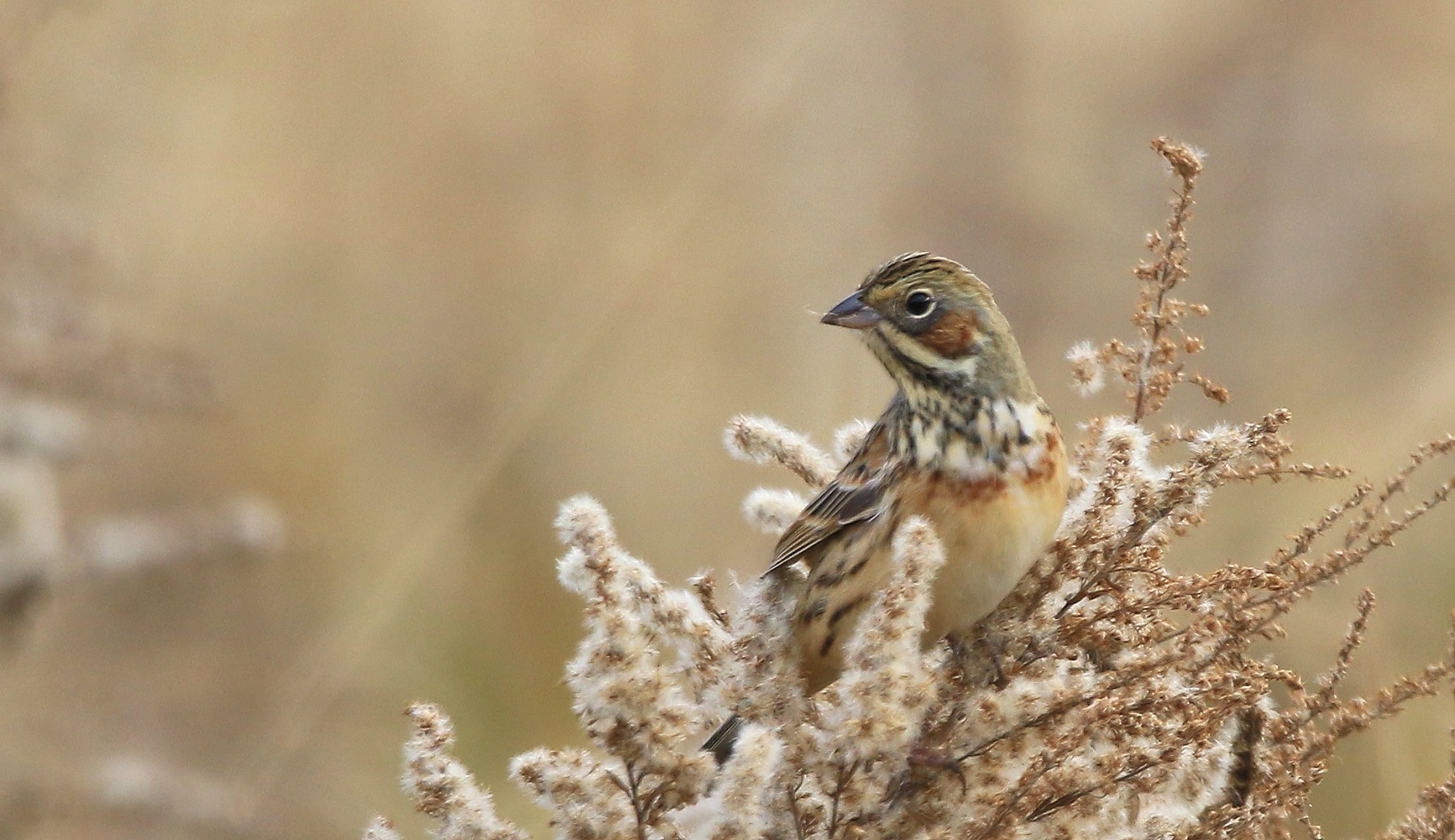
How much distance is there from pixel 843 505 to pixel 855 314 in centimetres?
16

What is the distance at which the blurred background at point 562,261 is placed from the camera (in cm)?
284

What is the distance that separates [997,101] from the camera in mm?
3100

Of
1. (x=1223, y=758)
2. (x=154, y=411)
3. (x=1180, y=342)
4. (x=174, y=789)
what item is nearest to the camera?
(x=1223, y=758)

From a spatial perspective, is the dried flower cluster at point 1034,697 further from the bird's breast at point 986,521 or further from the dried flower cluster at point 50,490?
the dried flower cluster at point 50,490

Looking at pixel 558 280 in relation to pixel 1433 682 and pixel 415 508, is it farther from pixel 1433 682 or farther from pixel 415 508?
pixel 1433 682

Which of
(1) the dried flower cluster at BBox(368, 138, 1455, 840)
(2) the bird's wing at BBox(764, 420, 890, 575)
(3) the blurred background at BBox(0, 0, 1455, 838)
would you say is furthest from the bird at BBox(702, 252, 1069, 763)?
(3) the blurred background at BBox(0, 0, 1455, 838)

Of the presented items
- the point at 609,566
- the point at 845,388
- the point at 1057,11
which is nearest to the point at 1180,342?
the point at 609,566

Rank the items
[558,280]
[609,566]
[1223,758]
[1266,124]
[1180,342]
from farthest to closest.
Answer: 1. [558,280]
2. [1266,124]
3. [1180,342]
4. [1223,758]
5. [609,566]

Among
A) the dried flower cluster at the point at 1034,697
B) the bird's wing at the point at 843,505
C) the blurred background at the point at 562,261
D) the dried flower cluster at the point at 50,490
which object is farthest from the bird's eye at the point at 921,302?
the blurred background at the point at 562,261

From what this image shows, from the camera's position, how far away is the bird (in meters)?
1.26

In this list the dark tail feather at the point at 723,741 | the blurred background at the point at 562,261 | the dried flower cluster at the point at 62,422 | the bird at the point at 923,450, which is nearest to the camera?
the dark tail feather at the point at 723,741

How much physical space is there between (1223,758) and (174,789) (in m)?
1.09

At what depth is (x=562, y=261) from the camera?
3305mm

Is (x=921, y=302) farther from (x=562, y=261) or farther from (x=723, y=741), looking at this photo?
(x=562, y=261)
